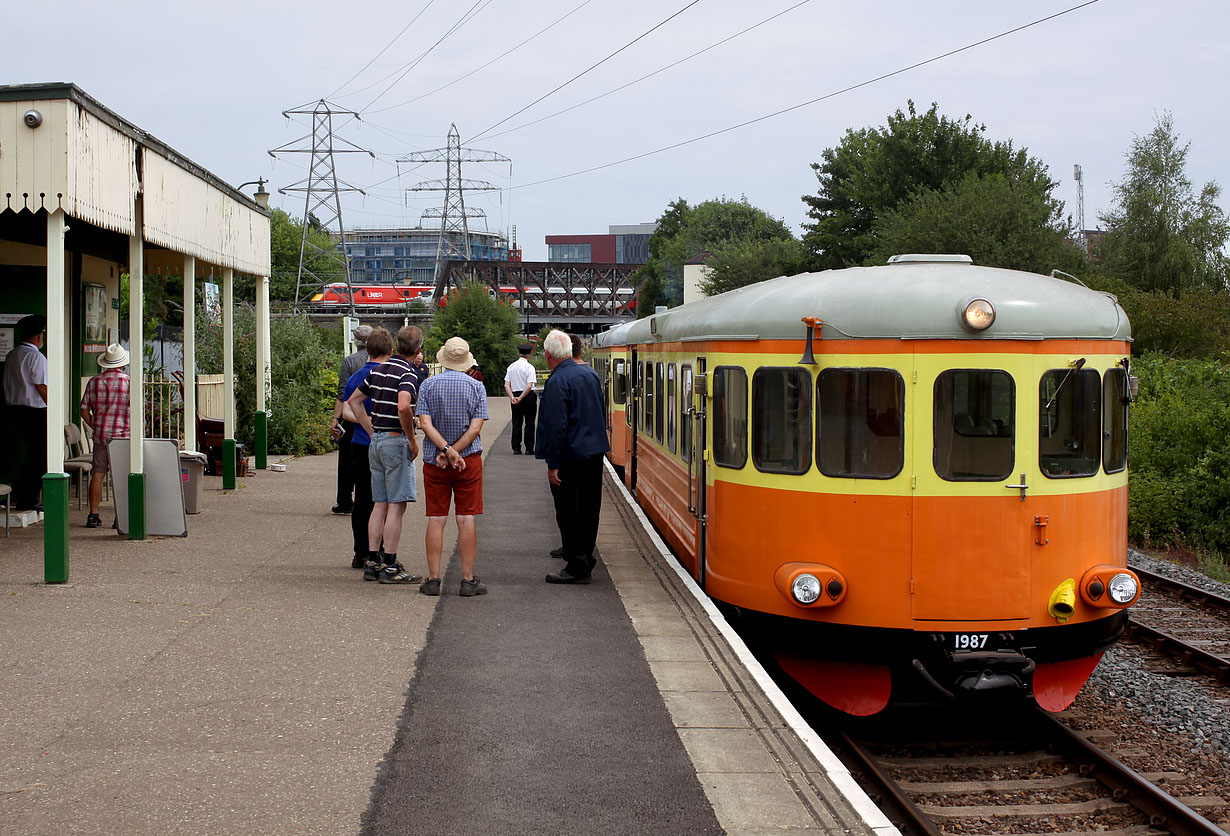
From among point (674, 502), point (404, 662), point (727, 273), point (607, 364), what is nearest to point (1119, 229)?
point (727, 273)

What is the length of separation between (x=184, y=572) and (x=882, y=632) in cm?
545

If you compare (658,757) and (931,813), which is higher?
(658,757)

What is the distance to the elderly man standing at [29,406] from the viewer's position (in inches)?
446

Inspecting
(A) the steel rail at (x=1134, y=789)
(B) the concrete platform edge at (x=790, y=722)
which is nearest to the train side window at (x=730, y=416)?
(B) the concrete platform edge at (x=790, y=722)

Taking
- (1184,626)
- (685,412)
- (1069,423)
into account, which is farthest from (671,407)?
(1184,626)

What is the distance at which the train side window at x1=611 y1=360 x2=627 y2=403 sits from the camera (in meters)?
17.2

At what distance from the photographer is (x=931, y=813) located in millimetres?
6500

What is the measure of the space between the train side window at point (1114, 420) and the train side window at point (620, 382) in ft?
32.1

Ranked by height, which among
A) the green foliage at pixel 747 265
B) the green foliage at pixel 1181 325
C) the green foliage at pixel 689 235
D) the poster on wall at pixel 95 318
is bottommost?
the poster on wall at pixel 95 318

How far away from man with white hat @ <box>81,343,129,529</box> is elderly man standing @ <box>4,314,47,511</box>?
1.47 feet

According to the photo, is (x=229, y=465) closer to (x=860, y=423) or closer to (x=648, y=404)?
(x=648, y=404)

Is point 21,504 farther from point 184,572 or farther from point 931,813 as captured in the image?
point 931,813

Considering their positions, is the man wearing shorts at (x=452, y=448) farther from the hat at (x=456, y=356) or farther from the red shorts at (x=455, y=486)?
the hat at (x=456, y=356)

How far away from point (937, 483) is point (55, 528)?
6024 mm
